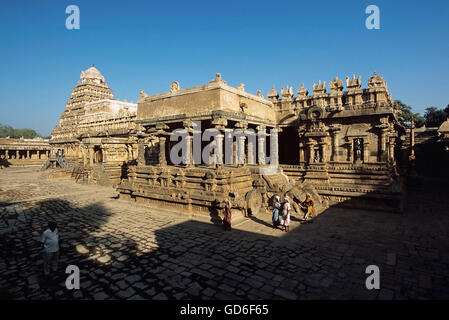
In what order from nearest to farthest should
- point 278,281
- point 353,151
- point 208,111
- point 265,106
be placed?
point 278,281 → point 208,111 → point 353,151 → point 265,106

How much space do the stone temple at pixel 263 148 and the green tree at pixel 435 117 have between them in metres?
38.6

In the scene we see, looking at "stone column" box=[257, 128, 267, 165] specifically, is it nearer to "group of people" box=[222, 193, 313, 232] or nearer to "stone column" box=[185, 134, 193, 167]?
"stone column" box=[185, 134, 193, 167]

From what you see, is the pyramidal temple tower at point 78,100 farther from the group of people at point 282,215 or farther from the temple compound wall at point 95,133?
the group of people at point 282,215

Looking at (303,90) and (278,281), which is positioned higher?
(303,90)

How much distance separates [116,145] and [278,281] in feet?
87.0

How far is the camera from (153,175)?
13875mm

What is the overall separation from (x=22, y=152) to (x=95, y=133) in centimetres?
2599

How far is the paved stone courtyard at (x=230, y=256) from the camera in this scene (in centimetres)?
538

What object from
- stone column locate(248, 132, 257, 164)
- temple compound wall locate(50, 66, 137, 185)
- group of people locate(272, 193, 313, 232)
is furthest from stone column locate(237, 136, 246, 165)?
temple compound wall locate(50, 66, 137, 185)

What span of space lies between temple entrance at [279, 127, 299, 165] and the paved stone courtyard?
10391 millimetres

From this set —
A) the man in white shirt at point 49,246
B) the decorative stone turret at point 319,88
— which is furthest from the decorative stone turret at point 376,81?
the man in white shirt at point 49,246

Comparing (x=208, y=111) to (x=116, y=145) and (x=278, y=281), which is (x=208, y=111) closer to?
(x=278, y=281)

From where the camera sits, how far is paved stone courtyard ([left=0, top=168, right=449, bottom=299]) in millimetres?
5383
